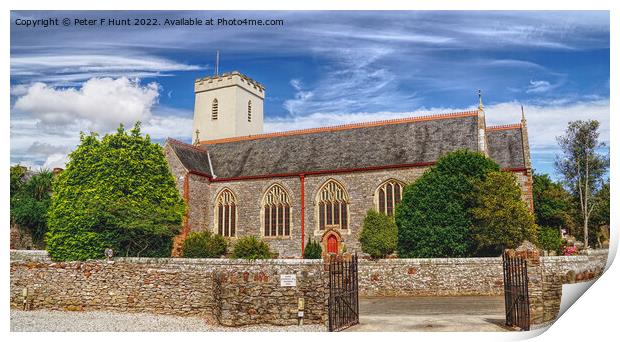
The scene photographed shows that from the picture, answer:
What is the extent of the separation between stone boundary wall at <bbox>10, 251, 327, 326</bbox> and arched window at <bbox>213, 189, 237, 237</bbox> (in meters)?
13.2

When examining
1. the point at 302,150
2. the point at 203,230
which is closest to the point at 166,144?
the point at 203,230

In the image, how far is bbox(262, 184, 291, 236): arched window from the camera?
30.2 metres

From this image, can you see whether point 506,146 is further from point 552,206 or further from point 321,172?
point 321,172

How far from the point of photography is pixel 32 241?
25594 mm

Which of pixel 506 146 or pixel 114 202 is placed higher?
pixel 506 146

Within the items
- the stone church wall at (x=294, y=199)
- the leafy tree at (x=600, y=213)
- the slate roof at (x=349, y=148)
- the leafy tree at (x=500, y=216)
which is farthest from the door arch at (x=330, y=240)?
the leafy tree at (x=600, y=213)

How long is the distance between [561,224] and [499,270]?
57.1ft

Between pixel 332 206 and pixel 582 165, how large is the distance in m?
12.5

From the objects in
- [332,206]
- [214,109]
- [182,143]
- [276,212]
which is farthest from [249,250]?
[214,109]

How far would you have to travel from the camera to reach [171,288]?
15.8 meters

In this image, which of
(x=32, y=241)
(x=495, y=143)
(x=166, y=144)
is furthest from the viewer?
(x=166, y=144)

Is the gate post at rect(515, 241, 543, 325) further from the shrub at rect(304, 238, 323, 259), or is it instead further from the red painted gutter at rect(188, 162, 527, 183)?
the shrub at rect(304, 238, 323, 259)

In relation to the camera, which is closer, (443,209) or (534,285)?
(534,285)
